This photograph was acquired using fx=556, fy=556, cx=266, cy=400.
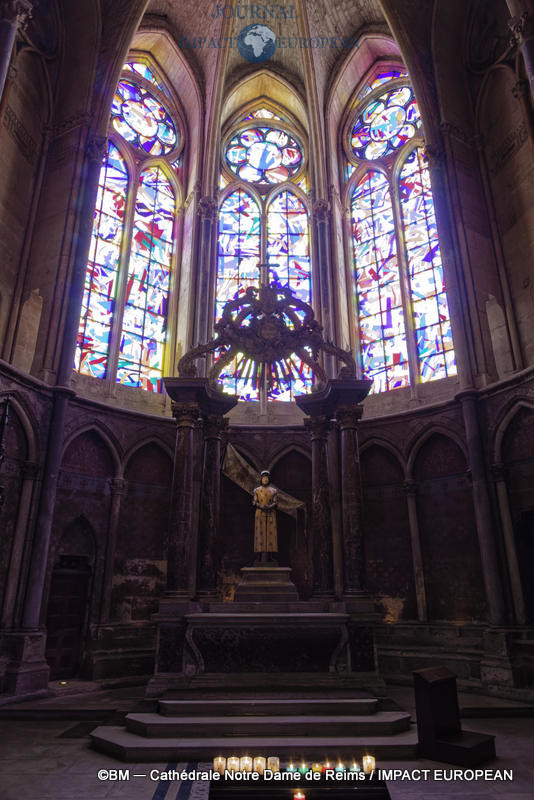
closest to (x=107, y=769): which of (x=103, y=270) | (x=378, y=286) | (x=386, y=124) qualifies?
(x=103, y=270)

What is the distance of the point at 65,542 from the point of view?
1212cm

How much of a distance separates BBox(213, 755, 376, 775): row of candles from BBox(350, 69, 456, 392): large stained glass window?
10191 millimetres

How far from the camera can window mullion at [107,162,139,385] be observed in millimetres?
14398

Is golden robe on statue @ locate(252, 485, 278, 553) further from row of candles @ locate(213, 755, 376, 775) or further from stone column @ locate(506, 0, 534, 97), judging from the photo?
stone column @ locate(506, 0, 534, 97)

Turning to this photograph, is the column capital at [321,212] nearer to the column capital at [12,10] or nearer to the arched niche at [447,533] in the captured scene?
the arched niche at [447,533]

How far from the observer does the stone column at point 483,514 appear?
424 inches

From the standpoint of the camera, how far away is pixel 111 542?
498 inches

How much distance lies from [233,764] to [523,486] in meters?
8.02

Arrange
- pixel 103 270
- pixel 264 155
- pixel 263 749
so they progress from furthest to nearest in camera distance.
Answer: pixel 264 155 < pixel 103 270 < pixel 263 749

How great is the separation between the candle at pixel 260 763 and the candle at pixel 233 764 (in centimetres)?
21

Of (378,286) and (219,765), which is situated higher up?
(378,286)

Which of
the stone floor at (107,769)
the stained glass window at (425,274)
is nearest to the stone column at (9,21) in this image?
the stone floor at (107,769)

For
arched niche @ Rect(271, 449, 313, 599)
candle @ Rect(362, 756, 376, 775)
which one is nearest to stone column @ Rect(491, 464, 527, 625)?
arched niche @ Rect(271, 449, 313, 599)

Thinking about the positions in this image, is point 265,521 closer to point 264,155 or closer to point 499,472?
point 499,472
